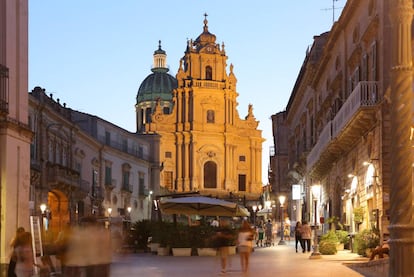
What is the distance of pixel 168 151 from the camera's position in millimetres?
91250

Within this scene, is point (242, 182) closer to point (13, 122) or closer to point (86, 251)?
point (13, 122)

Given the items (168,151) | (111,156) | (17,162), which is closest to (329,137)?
(17,162)

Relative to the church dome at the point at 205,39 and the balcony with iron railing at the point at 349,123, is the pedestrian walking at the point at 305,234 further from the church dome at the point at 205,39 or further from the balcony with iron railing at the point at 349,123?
the church dome at the point at 205,39

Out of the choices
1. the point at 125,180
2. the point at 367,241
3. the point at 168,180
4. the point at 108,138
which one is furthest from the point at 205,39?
the point at 367,241

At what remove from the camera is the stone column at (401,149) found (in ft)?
31.4

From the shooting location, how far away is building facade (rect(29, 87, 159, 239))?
4875 cm

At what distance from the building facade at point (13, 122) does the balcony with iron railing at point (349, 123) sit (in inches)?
409

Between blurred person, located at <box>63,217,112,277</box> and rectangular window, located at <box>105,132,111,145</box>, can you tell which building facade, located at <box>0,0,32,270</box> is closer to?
blurred person, located at <box>63,217,112,277</box>

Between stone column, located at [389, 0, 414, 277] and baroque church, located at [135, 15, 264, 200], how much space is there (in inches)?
3105

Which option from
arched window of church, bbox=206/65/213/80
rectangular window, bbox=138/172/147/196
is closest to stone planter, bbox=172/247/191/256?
rectangular window, bbox=138/172/147/196

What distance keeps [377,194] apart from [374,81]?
357 cm

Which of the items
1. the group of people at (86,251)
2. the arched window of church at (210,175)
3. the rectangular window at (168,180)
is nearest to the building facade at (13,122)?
the group of people at (86,251)

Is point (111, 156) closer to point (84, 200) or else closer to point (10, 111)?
point (84, 200)

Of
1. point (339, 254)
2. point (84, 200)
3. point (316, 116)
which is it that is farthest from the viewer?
point (84, 200)
